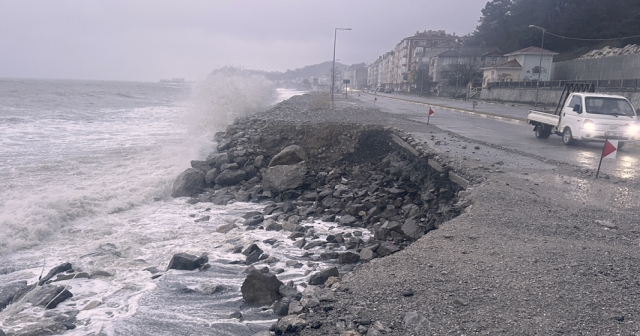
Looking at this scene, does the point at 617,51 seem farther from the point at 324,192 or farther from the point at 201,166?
the point at 324,192

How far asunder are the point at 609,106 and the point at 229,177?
12304 mm

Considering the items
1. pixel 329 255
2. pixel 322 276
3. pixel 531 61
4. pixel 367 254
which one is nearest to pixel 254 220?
pixel 329 255

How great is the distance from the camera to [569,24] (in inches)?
2648

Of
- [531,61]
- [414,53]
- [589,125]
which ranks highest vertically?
[414,53]

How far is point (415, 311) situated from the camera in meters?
4.37

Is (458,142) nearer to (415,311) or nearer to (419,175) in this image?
(419,175)

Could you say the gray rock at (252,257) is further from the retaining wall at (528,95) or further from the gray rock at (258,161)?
the retaining wall at (528,95)

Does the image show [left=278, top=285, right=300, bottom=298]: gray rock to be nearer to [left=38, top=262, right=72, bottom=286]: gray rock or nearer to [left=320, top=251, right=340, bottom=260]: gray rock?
[left=320, top=251, right=340, bottom=260]: gray rock

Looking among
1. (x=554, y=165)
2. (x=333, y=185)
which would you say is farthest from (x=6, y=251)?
(x=554, y=165)

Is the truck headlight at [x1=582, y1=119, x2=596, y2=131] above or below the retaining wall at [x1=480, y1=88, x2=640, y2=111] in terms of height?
below

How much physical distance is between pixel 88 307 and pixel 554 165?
9804 millimetres

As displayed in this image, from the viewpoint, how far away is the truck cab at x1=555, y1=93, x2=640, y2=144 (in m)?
15.0

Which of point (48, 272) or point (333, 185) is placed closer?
point (48, 272)

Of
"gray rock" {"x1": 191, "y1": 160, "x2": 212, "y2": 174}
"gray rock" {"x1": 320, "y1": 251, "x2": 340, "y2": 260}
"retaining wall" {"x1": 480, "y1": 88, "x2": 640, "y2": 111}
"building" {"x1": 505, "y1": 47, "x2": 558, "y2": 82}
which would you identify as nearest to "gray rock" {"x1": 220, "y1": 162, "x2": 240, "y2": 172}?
"gray rock" {"x1": 191, "y1": 160, "x2": 212, "y2": 174}
